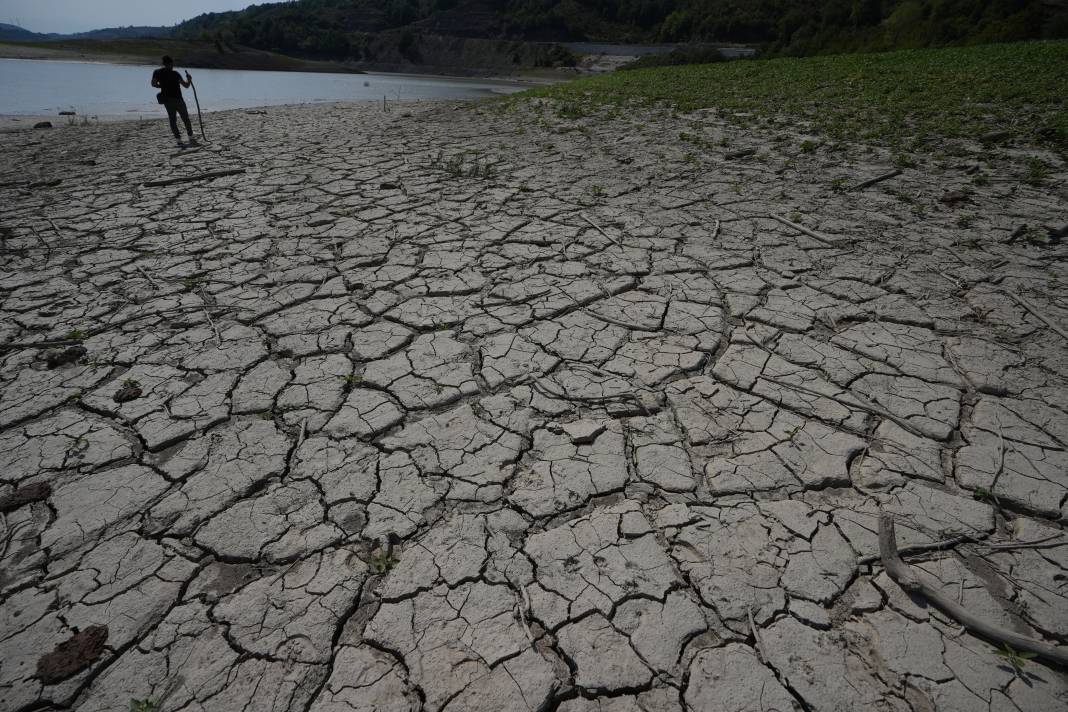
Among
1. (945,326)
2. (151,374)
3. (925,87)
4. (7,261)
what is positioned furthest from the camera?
(925,87)

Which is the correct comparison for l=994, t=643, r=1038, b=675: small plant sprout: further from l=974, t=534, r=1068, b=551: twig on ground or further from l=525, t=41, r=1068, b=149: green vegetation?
l=525, t=41, r=1068, b=149: green vegetation

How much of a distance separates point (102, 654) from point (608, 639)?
50.2 inches

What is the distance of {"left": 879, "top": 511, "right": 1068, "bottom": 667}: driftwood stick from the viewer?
3.96 feet

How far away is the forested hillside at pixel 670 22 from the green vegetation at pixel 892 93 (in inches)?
198

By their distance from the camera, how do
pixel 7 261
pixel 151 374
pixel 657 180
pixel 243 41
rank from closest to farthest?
pixel 151 374
pixel 7 261
pixel 657 180
pixel 243 41

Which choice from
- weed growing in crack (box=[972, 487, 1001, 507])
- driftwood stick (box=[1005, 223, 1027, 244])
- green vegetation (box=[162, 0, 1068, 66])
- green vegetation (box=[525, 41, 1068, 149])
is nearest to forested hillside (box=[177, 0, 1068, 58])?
green vegetation (box=[162, 0, 1068, 66])

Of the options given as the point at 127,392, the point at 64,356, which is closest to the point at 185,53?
the point at 64,356

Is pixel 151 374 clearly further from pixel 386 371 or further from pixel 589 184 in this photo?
pixel 589 184

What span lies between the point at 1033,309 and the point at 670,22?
219 ft

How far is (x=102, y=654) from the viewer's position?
50.7 inches

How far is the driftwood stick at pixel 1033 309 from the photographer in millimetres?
2434

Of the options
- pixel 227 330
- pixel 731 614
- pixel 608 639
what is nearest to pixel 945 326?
pixel 731 614

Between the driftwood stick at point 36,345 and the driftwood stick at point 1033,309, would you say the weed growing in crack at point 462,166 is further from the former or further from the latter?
the driftwood stick at point 1033,309

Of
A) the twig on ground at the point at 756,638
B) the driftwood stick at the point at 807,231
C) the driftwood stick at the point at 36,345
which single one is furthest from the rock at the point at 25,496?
the driftwood stick at the point at 807,231
